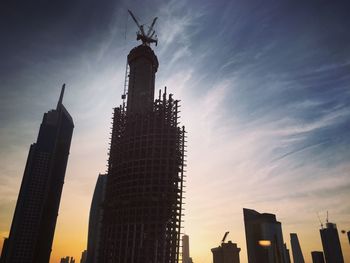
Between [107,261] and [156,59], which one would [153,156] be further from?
[156,59]

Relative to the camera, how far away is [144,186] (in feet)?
392

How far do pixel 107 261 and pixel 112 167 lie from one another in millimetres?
37444

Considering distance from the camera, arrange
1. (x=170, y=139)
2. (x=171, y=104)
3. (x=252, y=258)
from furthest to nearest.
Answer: (x=252, y=258)
(x=171, y=104)
(x=170, y=139)

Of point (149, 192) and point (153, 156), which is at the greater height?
point (153, 156)

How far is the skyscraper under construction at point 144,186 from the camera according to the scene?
111562 mm

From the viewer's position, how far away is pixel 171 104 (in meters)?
139

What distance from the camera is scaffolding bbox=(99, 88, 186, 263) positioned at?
111500 mm

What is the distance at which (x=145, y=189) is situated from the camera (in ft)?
391

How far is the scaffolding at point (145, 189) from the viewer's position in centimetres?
11150

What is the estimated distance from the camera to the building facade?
112 metres

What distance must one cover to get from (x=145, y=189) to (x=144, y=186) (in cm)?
118

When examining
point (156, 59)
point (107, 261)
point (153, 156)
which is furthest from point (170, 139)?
point (156, 59)

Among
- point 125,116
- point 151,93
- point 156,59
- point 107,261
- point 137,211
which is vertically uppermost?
point 156,59

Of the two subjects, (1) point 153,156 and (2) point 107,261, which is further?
(1) point 153,156
